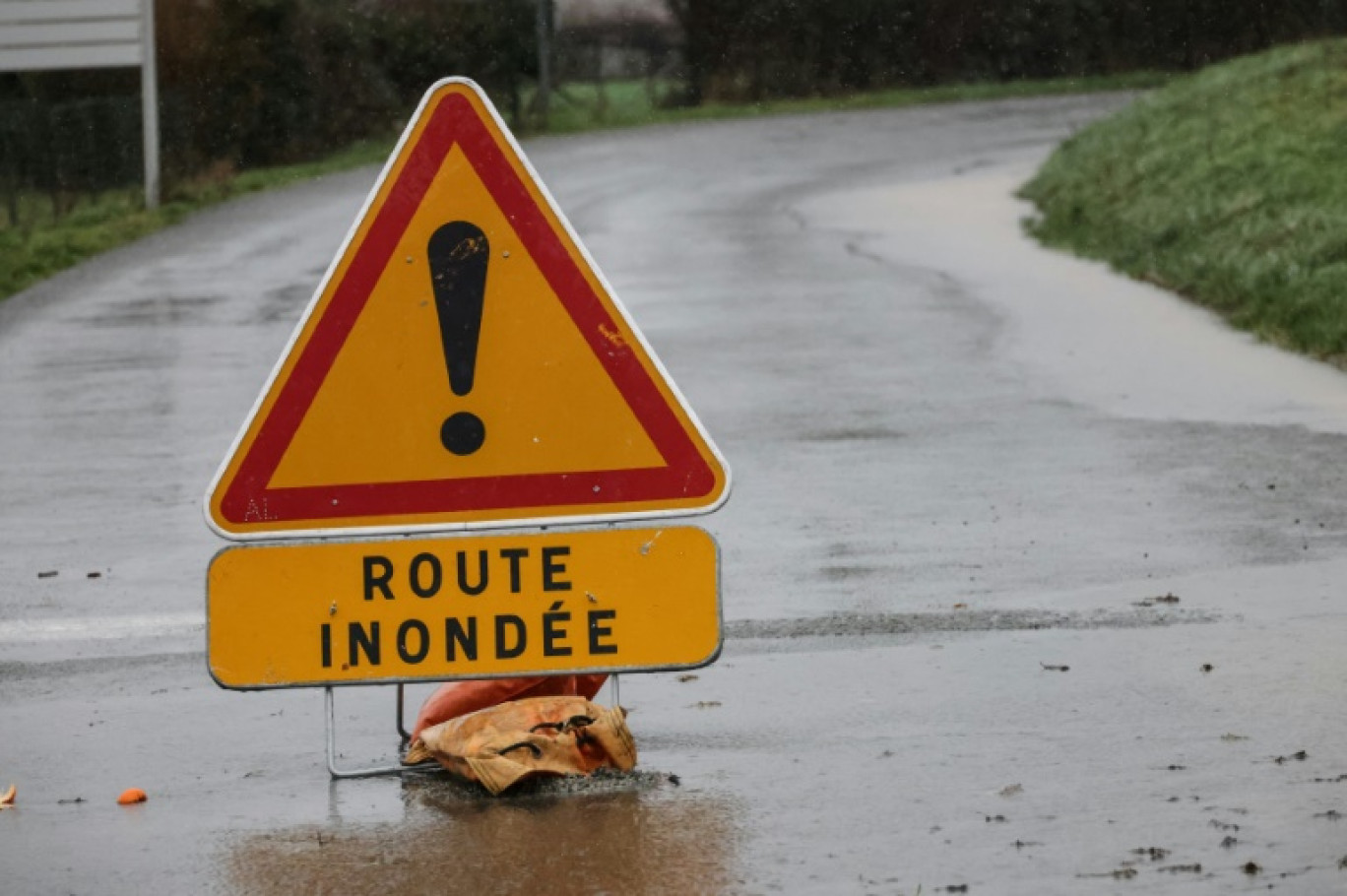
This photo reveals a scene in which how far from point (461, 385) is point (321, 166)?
31.0m

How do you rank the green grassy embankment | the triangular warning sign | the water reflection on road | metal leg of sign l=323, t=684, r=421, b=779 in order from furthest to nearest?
the green grassy embankment
metal leg of sign l=323, t=684, r=421, b=779
the triangular warning sign
the water reflection on road

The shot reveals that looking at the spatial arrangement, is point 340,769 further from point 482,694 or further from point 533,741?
point 533,741

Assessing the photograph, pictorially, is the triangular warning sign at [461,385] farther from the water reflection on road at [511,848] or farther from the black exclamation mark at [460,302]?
the water reflection on road at [511,848]

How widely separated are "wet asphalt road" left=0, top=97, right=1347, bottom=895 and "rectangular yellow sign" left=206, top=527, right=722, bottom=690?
0.30 meters

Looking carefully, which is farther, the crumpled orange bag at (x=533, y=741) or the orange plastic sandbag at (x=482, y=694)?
the orange plastic sandbag at (x=482, y=694)

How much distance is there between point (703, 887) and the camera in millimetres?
5492

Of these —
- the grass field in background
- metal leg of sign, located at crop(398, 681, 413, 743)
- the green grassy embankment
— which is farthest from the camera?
the grass field in background

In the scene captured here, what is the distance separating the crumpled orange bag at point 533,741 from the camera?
632cm

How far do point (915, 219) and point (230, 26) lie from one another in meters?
14.2

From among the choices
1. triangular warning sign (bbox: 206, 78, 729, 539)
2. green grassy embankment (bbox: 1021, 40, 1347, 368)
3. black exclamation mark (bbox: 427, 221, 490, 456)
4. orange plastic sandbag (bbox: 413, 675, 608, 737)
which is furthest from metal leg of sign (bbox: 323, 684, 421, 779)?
green grassy embankment (bbox: 1021, 40, 1347, 368)

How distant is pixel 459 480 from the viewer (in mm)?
6301

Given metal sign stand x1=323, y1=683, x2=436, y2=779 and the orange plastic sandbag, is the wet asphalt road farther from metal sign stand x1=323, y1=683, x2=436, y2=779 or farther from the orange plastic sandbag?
the orange plastic sandbag

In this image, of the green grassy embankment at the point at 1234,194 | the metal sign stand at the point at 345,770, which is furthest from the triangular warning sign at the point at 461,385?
the green grassy embankment at the point at 1234,194

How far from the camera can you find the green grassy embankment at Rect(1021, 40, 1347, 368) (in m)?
17.5
